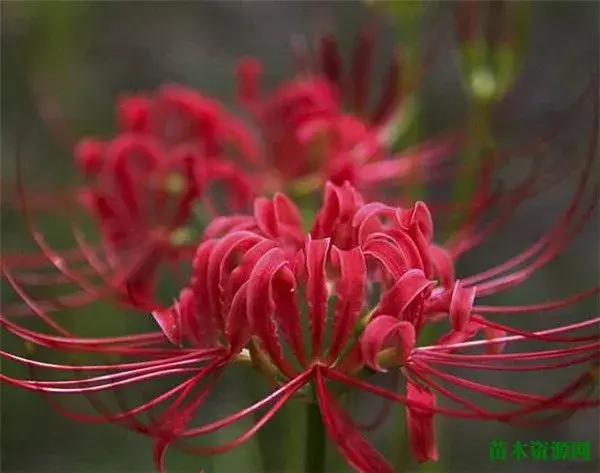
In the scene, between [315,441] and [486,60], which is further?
[486,60]

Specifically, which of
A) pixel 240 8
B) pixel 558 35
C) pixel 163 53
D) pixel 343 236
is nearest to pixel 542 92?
pixel 558 35

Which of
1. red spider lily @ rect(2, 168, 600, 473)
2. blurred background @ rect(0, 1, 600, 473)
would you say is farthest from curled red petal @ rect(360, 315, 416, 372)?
blurred background @ rect(0, 1, 600, 473)

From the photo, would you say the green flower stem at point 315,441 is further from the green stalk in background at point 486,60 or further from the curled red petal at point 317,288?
the green stalk in background at point 486,60

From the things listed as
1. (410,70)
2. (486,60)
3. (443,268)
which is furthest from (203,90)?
(443,268)

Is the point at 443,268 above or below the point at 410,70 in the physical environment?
below

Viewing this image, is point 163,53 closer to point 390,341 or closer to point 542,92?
point 542,92

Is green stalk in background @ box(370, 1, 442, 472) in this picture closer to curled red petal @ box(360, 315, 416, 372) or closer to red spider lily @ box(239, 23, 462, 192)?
red spider lily @ box(239, 23, 462, 192)

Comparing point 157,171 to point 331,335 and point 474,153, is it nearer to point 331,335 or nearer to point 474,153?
point 474,153
